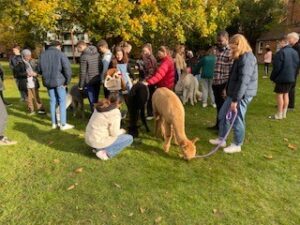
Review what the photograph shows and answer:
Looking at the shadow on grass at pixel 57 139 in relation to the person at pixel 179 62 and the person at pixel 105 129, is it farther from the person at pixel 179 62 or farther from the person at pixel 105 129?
the person at pixel 179 62

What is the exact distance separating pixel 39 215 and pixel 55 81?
3837 mm

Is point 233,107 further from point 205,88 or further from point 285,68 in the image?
point 205,88

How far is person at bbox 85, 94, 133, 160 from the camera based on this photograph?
5531 mm

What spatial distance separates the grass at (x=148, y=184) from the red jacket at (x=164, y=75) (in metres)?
1.22

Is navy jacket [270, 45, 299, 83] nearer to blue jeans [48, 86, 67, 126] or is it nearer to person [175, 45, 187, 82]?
person [175, 45, 187, 82]

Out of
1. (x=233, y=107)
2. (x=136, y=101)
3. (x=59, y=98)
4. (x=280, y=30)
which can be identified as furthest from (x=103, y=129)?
(x=280, y=30)

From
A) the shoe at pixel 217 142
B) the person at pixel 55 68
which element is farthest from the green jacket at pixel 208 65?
the person at pixel 55 68

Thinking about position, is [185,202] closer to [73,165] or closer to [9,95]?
[73,165]

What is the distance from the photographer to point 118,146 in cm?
587

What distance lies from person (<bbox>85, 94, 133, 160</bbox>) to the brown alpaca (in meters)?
0.89

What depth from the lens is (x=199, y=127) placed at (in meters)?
7.94

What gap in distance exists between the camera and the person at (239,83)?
18.0ft

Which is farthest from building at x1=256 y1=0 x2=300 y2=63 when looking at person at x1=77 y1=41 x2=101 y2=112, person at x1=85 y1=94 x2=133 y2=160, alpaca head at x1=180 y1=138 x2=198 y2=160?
person at x1=85 y1=94 x2=133 y2=160

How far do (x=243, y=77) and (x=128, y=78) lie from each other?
2.77m
